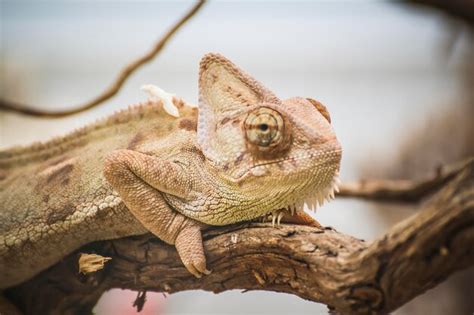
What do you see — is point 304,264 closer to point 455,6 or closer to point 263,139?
point 263,139

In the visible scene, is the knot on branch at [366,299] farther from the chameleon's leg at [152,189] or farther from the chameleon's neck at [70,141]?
the chameleon's neck at [70,141]

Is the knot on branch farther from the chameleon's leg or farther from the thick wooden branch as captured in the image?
the chameleon's leg

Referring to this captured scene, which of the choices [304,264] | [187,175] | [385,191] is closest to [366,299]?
[304,264]

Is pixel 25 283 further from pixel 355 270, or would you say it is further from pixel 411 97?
pixel 411 97

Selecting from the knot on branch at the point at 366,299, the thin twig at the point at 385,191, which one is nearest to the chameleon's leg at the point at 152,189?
the knot on branch at the point at 366,299

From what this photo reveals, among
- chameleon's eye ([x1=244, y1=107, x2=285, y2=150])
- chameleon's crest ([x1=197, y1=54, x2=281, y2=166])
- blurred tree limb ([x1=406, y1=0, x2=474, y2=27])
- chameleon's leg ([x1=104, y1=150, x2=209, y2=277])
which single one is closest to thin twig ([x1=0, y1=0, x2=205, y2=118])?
chameleon's crest ([x1=197, y1=54, x2=281, y2=166])

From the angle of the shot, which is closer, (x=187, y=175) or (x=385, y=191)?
(x=187, y=175)
